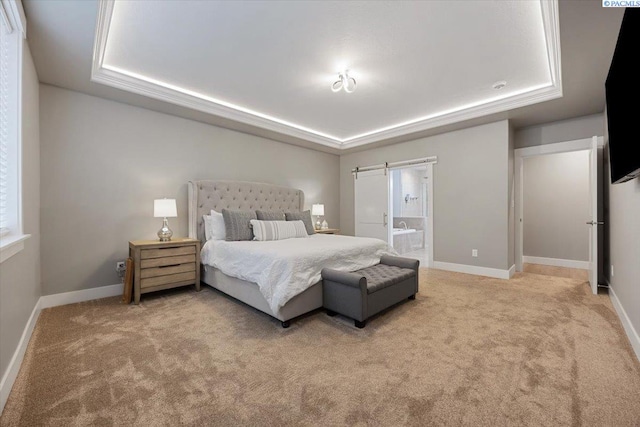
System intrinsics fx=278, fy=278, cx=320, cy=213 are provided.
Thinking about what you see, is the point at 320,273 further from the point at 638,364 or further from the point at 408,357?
the point at 638,364

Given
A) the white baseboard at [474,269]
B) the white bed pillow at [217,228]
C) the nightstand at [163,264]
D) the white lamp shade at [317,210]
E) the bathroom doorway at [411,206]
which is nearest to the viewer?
the nightstand at [163,264]

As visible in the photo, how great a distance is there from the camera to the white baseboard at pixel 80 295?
295 centimetres

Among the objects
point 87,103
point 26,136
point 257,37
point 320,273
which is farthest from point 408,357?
point 87,103

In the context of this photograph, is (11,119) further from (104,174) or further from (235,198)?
(235,198)

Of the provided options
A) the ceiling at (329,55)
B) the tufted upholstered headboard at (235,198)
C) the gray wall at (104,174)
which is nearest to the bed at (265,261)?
the tufted upholstered headboard at (235,198)

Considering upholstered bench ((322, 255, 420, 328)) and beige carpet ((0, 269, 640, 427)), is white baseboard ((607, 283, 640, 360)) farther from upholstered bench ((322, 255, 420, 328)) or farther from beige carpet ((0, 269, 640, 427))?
upholstered bench ((322, 255, 420, 328))

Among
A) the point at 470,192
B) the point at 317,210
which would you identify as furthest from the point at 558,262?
the point at 317,210

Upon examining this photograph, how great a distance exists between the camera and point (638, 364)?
6.12 feet

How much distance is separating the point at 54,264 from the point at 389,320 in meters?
3.57

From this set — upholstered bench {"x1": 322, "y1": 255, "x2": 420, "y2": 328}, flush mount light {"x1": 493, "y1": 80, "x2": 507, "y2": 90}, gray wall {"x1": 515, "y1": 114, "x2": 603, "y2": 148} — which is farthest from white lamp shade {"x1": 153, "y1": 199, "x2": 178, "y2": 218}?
gray wall {"x1": 515, "y1": 114, "x2": 603, "y2": 148}

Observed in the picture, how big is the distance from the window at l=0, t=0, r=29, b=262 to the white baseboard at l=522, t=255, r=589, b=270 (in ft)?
23.8

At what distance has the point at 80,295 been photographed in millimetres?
3141

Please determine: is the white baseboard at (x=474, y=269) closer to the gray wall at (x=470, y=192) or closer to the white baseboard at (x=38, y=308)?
the gray wall at (x=470, y=192)

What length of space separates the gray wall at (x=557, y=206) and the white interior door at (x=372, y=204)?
284cm
